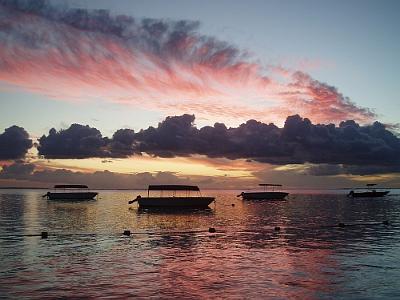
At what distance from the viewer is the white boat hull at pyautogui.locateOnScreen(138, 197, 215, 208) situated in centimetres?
11131

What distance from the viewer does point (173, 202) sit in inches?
4377

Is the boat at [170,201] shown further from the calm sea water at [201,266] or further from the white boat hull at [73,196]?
the white boat hull at [73,196]

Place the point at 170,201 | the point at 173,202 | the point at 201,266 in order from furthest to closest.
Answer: the point at 173,202 < the point at 170,201 < the point at 201,266

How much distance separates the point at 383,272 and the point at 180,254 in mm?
17906

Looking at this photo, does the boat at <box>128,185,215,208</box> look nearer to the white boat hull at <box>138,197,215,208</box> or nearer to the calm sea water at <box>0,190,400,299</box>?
the white boat hull at <box>138,197,215,208</box>

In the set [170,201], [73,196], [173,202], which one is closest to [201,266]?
[170,201]

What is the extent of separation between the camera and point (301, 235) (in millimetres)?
56094

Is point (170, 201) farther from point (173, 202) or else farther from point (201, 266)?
point (201, 266)

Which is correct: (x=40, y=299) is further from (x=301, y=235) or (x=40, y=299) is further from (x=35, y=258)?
(x=301, y=235)

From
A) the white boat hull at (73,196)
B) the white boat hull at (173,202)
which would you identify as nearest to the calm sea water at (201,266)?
the white boat hull at (173,202)

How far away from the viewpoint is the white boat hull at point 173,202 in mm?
111312

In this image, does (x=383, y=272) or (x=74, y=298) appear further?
(x=383, y=272)

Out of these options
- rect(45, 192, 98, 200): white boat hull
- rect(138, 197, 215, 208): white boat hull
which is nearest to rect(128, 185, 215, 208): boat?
rect(138, 197, 215, 208): white boat hull

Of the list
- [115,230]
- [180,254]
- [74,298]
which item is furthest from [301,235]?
[74,298]
